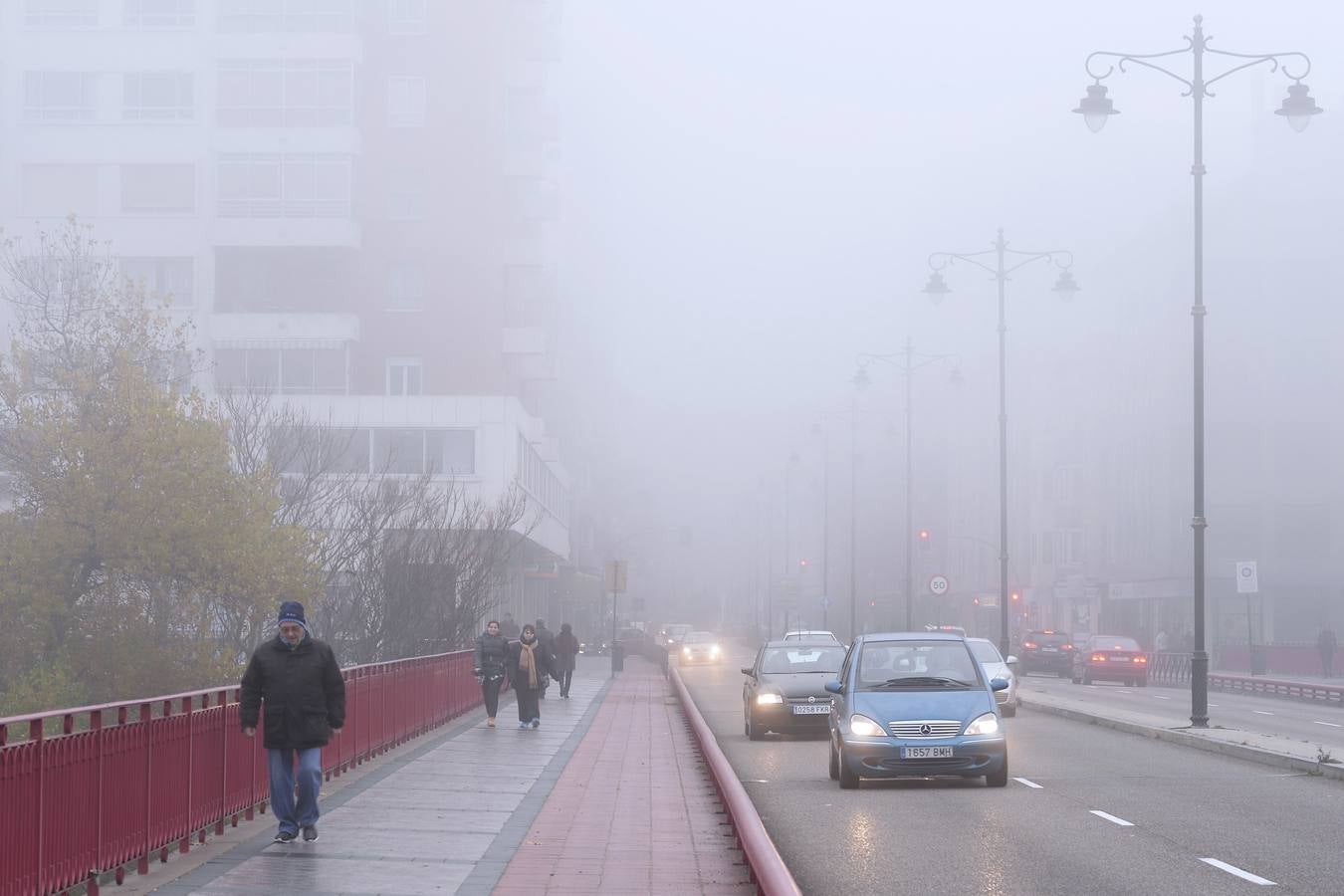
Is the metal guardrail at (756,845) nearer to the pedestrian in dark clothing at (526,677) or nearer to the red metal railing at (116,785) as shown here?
the red metal railing at (116,785)

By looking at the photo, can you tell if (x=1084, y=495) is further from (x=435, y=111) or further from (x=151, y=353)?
(x=151, y=353)

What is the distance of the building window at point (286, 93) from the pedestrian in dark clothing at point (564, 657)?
37591 millimetres

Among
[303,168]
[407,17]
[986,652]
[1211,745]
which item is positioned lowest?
[1211,745]

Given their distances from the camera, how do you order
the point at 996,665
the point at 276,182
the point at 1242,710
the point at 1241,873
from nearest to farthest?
the point at 1241,873
the point at 996,665
the point at 1242,710
the point at 276,182

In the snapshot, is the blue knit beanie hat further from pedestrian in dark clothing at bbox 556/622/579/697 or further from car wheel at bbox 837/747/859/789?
pedestrian in dark clothing at bbox 556/622/579/697

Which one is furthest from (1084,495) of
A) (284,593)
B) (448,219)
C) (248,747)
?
(248,747)

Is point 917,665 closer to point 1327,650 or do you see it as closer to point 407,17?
point 1327,650

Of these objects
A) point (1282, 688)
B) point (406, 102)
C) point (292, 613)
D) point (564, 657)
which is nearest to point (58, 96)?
Answer: point (406, 102)

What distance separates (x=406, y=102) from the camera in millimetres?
79625

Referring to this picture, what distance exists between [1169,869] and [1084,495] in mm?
90944

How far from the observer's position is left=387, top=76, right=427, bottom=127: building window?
79375 millimetres

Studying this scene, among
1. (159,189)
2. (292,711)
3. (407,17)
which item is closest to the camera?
(292,711)

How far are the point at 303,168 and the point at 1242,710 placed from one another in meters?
48.7

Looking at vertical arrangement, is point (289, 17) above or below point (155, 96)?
above
